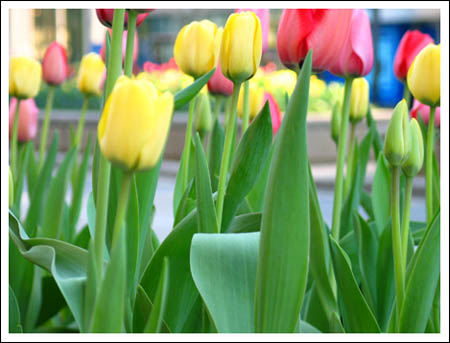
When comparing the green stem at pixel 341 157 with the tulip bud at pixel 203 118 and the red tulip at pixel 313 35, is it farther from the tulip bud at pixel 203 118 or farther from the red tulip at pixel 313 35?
Answer: the tulip bud at pixel 203 118

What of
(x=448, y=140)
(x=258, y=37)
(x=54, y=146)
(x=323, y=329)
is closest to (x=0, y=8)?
(x=258, y=37)

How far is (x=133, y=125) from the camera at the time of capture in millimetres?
390

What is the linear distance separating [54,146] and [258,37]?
663mm

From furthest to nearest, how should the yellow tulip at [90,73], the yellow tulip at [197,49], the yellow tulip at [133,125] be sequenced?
1. the yellow tulip at [90,73]
2. the yellow tulip at [197,49]
3. the yellow tulip at [133,125]

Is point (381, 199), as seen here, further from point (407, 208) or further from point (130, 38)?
point (130, 38)

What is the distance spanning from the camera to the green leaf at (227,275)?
20.4 inches

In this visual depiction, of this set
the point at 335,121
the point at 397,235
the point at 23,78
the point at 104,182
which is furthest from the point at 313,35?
the point at 23,78

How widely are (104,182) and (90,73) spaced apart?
2.84 feet

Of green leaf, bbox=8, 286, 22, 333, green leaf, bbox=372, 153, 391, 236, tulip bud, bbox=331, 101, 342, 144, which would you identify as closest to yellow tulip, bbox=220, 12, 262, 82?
green leaf, bbox=8, 286, 22, 333

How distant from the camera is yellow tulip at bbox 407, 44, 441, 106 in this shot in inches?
27.7

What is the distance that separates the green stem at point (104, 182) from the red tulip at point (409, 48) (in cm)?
60

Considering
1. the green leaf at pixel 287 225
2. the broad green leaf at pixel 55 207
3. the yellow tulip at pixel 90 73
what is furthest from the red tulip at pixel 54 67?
the green leaf at pixel 287 225

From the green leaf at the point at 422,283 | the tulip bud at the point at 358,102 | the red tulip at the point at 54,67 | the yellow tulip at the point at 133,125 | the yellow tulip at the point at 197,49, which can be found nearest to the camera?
the yellow tulip at the point at 133,125

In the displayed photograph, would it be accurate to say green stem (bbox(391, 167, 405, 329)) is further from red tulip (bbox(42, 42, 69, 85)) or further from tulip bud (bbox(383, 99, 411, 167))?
red tulip (bbox(42, 42, 69, 85))
